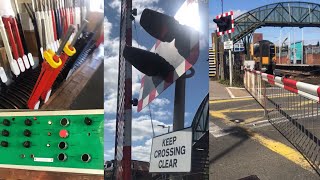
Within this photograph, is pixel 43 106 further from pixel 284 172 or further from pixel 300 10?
pixel 284 172

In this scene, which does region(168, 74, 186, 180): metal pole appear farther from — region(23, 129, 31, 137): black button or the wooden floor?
region(23, 129, 31, 137): black button

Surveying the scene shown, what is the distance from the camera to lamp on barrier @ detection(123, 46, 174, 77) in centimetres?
124

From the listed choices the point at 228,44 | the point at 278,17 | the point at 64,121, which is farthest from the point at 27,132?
the point at 278,17

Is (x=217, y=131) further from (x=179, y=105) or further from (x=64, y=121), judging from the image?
(x=64, y=121)

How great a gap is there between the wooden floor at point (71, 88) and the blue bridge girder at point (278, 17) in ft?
1.71

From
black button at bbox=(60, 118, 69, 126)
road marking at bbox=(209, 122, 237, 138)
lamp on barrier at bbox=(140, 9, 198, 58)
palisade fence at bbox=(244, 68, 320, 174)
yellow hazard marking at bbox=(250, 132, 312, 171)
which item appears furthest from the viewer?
palisade fence at bbox=(244, 68, 320, 174)

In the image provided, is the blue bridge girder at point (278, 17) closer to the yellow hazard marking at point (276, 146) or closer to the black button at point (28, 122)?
the yellow hazard marking at point (276, 146)

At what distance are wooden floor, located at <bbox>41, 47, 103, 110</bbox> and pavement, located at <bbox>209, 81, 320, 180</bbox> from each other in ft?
1.47

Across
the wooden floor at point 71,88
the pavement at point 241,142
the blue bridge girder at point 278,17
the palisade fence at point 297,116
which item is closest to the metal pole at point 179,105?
the pavement at point 241,142

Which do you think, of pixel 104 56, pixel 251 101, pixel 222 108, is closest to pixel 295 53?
pixel 222 108

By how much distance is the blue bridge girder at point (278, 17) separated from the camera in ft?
3.62

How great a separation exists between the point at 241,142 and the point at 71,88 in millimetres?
719

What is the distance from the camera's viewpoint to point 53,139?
4.97 ft

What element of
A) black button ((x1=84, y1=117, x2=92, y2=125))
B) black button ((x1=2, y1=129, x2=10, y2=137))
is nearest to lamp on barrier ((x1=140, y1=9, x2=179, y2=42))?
black button ((x1=84, y1=117, x2=92, y2=125))
